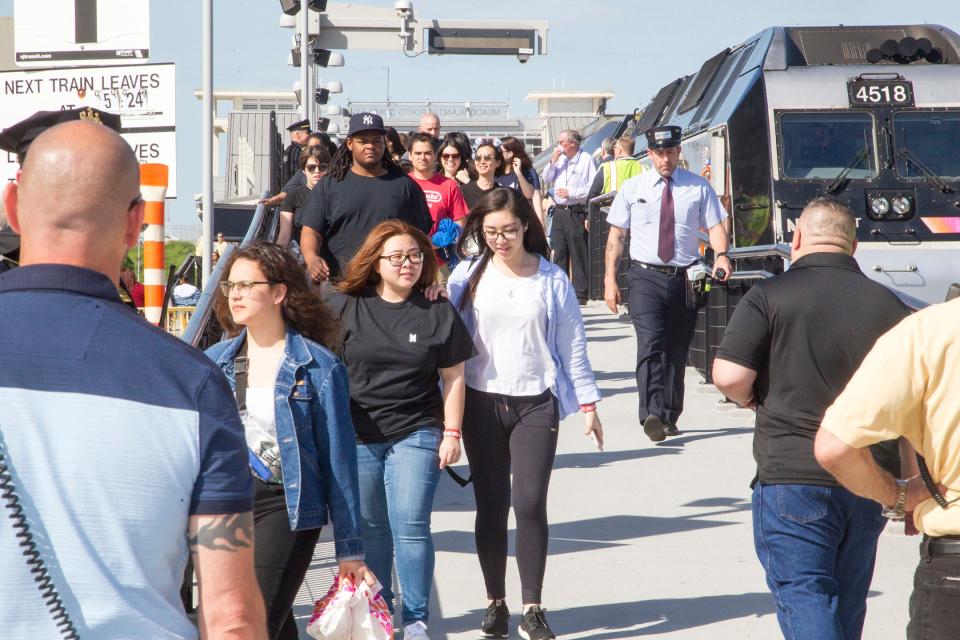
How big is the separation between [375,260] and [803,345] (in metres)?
2.10

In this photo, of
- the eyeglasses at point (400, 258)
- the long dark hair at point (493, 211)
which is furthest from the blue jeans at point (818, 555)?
the long dark hair at point (493, 211)

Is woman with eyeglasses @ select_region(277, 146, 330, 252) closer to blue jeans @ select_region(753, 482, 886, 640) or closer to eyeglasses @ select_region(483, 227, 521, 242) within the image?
eyeglasses @ select_region(483, 227, 521, 242)

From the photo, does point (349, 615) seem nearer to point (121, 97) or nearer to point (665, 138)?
point (121, 97)

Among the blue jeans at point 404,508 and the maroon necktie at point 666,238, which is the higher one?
the maroon necktie at point 666,238

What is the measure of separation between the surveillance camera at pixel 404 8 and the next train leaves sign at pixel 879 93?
9.95 metres

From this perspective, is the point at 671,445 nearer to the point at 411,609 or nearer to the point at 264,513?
the point at 411,609

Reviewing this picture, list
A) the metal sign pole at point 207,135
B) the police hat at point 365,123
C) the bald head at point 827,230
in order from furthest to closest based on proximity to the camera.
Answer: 1. the metal sign pole at point 207,135
2. the police hat at point 365,123
3. the bald head at point 827,230

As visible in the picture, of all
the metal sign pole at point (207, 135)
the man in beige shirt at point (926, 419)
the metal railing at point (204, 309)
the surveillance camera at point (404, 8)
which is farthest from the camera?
the surveillance camera at point (404, 8)

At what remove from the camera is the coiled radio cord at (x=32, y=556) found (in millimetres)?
1974

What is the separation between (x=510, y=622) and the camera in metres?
6.27

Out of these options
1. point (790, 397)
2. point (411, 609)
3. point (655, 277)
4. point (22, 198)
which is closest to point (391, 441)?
point (411, 609)

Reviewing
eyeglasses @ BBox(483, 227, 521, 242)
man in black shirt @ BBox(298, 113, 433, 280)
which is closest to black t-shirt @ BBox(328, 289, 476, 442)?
eyeglasses @ BBox(483, 227, 521, 242)

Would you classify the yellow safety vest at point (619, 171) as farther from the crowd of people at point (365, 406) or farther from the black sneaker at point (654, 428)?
the crowd of people at point (365, 406)

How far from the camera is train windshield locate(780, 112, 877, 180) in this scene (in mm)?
12844
